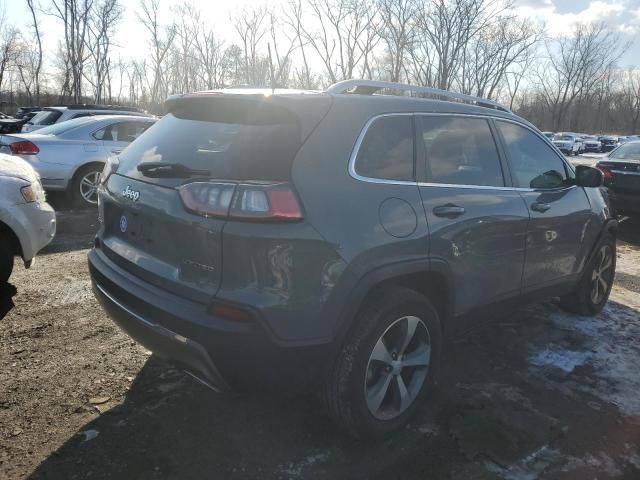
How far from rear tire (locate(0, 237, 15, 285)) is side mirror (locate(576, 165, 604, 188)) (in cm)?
470

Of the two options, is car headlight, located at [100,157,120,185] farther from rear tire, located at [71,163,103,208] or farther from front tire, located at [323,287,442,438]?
rear tire, located at [71,163,103,208]

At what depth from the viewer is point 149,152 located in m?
2.82

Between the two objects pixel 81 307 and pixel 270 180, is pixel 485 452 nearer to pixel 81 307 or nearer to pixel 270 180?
pixel 270 180

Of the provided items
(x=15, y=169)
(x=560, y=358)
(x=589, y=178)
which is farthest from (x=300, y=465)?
(x=15, y=169)

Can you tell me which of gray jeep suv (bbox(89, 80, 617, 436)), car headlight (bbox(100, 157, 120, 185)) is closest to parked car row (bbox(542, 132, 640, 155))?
gray jeep suv (bbox(89, 80, 617, 436))

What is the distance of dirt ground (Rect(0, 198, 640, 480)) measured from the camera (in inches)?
97.7

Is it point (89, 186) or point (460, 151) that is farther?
point (89, 186)

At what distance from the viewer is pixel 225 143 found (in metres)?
2.48

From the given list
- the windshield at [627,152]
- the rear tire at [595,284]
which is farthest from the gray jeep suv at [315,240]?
the windshield at [627,152]

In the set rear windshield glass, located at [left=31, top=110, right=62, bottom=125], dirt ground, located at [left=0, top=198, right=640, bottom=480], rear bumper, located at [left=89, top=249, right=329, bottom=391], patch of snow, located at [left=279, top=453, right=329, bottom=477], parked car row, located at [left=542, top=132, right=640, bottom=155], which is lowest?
patch of snow, located at [left=279, top=453, right=329, bottom=477]

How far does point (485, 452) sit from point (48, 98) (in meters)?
57.2

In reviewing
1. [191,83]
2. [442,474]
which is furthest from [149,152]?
[191,83]

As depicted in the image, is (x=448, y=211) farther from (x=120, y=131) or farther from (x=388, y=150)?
(x=120, y=131)

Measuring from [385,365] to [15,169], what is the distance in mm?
3603
